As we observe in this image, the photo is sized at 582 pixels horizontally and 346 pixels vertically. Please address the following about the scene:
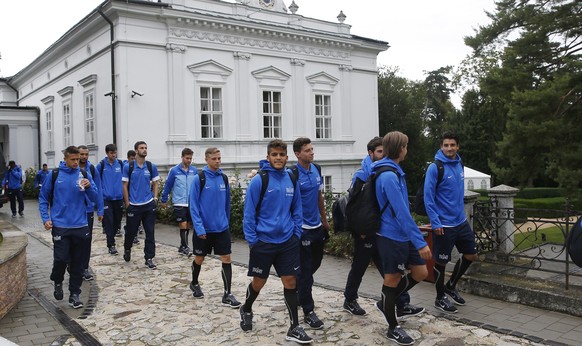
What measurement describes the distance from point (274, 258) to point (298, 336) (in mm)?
797

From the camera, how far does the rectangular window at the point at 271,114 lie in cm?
2178

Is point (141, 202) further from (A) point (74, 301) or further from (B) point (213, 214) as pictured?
(B) point (213, 214)

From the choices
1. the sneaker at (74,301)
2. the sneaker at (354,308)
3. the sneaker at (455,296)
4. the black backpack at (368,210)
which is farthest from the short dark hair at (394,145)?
the sneaker at (74,301)

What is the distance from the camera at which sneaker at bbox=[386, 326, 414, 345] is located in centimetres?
506

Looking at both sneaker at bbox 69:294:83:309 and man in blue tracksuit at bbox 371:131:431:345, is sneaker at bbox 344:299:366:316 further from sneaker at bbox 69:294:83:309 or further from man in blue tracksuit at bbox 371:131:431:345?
sneaker at bbox 69:294:83:309

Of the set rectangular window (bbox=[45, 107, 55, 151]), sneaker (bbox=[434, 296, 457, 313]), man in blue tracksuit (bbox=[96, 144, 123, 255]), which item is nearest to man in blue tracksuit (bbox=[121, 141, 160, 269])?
man in blue tracksuit (bbox=[96, 144, 123, 255])

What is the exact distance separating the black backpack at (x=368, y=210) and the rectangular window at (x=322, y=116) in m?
18.2

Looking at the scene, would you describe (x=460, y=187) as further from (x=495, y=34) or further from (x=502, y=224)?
(x=495, y=34)

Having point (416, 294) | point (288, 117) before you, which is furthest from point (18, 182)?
point (416, 294)

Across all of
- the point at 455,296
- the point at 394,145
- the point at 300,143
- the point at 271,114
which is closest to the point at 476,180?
the point at 271,114

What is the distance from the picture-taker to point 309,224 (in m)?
5.89

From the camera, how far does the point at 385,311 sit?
16.8 feet

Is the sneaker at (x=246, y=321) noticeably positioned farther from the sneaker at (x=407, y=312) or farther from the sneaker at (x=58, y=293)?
the sneaker at (x=58, y=293)

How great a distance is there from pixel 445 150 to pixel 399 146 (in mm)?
1167
